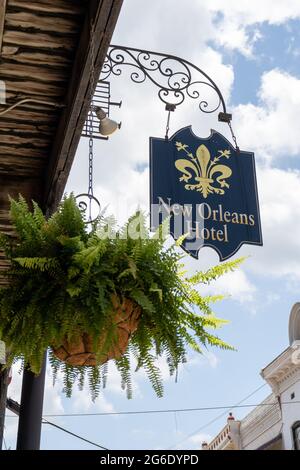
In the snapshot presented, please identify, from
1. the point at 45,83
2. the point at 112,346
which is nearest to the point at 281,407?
the point at 45,83

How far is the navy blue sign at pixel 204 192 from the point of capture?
446cm

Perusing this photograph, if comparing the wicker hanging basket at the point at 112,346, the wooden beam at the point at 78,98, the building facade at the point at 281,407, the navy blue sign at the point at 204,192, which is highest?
the building facade at the point at 281,407

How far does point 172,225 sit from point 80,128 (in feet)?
4.82

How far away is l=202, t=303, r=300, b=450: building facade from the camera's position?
49.8ft

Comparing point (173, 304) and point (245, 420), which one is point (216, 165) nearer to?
point (173, 304)

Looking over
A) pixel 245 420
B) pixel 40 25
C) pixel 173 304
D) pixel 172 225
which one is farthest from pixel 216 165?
pixel 245 420

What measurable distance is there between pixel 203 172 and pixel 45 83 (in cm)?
176

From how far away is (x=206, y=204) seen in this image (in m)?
4.57

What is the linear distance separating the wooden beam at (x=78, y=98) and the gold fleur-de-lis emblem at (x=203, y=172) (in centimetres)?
132

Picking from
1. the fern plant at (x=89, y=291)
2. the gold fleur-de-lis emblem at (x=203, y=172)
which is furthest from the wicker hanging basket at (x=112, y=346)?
the gold fleur-de-lis emblem at (x=203, y=172)

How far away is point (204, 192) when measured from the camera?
4621 millimetres

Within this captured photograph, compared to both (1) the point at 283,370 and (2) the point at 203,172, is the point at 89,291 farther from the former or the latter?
(1) the point at 283,370

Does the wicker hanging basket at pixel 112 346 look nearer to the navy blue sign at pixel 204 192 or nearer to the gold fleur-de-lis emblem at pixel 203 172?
the navy blue sign at pixel 204 192
